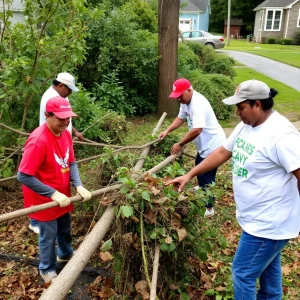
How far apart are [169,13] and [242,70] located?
1078 centimetres

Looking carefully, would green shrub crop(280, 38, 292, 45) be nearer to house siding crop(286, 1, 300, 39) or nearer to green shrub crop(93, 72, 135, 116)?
house siding crop(286, 1, 300, 39)

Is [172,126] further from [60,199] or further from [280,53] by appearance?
[280,53]

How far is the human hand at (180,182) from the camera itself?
2793 millimetres

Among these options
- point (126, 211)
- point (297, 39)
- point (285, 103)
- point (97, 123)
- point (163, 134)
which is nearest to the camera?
point (126, 211)

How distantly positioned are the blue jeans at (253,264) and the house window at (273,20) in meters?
49.8

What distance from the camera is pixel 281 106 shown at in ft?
35.2

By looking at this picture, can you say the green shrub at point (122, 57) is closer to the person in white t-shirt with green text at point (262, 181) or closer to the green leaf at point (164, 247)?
the green leaf at point (164, 247)

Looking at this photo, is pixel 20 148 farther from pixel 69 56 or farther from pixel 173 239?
pixel 173 239

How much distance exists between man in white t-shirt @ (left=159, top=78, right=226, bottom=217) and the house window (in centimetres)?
4799

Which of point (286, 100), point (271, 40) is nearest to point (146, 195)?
point (286, 100)

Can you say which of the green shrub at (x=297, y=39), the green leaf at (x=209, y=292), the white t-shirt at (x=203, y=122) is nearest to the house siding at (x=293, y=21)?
the green shrub at (x=297, y=39)

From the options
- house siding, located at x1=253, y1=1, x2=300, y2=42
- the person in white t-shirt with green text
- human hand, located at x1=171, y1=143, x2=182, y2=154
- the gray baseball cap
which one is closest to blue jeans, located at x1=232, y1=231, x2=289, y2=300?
the person in white t-shirt with green text

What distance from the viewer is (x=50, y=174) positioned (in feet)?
9.62

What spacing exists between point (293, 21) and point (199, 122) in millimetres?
46848
